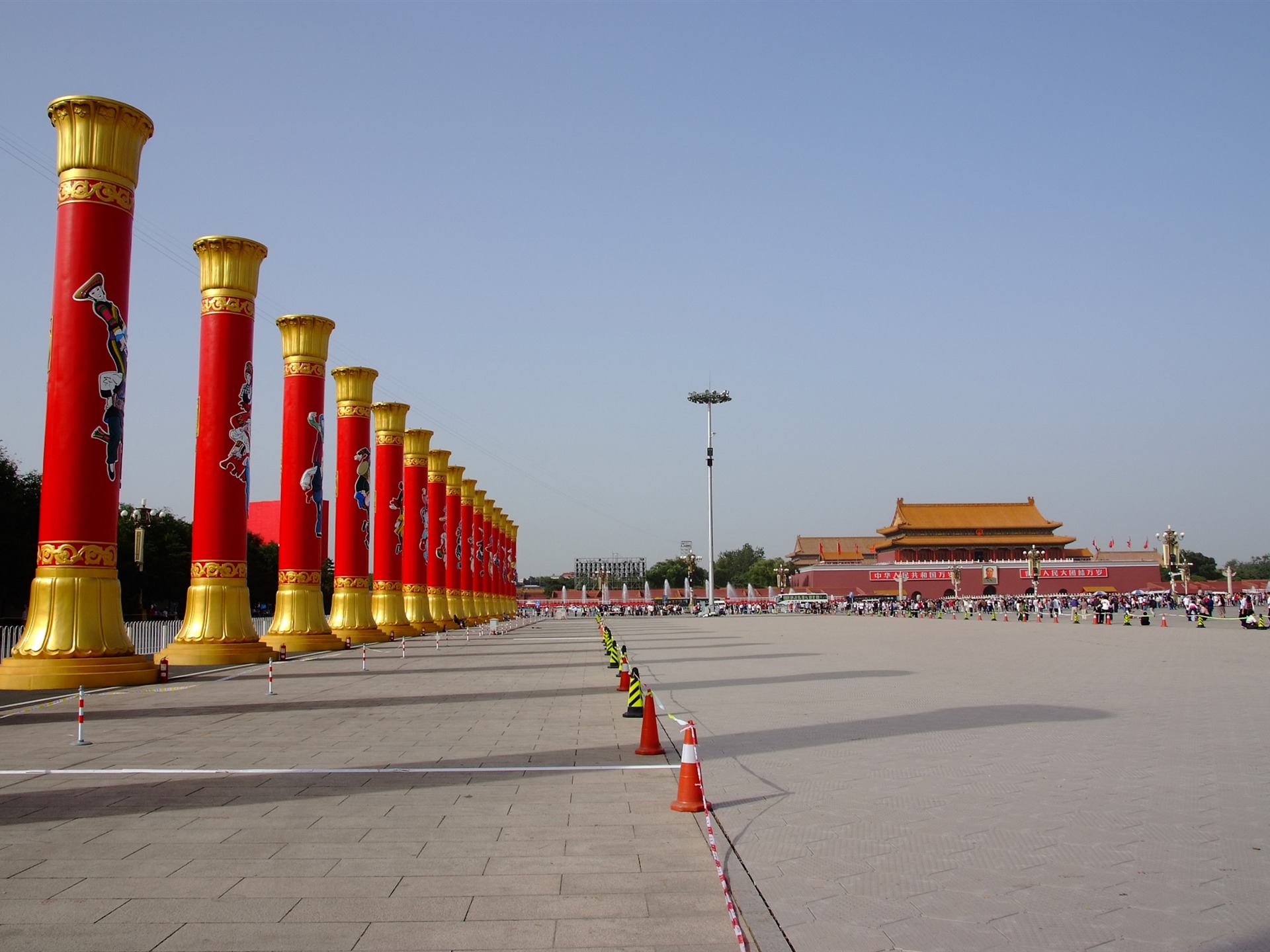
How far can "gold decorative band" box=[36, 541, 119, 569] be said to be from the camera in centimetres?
1812

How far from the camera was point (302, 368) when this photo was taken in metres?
30.5

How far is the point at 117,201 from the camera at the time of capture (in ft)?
62.5

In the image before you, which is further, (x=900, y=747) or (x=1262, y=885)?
(x=900, y=747)

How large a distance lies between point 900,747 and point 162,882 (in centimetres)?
757

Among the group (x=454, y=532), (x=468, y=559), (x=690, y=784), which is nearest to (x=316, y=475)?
(x=690, y=784)

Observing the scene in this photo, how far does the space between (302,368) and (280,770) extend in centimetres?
2224

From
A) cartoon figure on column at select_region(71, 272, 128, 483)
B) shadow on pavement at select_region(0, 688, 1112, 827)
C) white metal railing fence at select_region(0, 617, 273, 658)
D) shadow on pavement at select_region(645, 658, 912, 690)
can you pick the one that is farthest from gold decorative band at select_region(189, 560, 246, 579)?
shadow on pavement at select_region(0, 688, 1112, 827)

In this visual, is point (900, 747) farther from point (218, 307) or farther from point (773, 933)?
point (218, 307)

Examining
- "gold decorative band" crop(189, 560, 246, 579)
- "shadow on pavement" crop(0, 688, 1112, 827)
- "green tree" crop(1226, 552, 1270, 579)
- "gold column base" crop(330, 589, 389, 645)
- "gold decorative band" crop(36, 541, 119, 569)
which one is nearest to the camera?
"shadow on pavement" crop(0, 688, 1112, 827)

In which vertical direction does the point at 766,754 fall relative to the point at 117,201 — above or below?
below

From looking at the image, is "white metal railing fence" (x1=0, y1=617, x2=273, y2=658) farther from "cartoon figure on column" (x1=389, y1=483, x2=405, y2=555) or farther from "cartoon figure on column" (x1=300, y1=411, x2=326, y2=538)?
"cartoon figure on column" (x1=389, y1=483, x2=405, y2=555)

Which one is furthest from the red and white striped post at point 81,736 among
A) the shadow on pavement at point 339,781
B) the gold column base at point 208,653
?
the gold column base at point 208,653

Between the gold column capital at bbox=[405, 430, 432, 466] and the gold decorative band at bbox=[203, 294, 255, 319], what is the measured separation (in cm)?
2221

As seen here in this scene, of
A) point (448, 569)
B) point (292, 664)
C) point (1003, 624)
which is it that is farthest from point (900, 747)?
point (448, 569)
